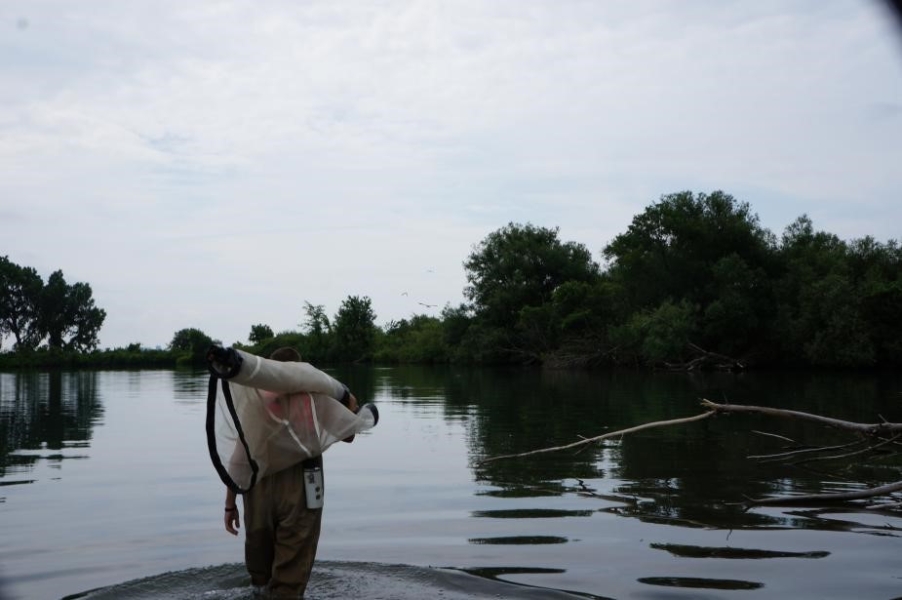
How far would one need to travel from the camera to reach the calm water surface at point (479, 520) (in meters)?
6.67

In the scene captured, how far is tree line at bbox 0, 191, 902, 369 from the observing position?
175ft

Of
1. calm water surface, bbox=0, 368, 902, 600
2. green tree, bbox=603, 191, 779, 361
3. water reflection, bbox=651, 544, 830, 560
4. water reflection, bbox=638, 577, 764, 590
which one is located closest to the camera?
water reflection, bbox=638, 577, 764, 590

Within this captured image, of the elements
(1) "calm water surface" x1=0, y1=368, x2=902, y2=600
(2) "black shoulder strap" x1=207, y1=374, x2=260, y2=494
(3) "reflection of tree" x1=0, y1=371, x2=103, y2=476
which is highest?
(2) "black shoulder strap" x1=207, y1=374, x2=260, y2=494

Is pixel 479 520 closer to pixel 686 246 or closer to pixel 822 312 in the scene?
pixel 822 312

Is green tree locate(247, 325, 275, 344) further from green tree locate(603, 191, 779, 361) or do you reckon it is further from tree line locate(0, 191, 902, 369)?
green tree locate(603, 191, 779, 361)

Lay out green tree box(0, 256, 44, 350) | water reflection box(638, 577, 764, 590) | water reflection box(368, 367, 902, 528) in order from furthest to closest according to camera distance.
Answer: green tree box(0, 256, 44, 350)
water reflection box(368, 367, 902, 528)
water reflection box(638, 577, 764, 590)

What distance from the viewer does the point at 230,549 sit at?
8.02m

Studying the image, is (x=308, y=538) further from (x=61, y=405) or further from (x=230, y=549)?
(x=61, y=405)

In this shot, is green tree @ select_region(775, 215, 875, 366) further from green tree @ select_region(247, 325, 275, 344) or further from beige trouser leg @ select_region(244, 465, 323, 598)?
green tree @ select_region(247, 325, 275, 344)

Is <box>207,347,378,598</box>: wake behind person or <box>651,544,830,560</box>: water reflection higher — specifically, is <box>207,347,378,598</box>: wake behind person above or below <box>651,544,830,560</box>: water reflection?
above

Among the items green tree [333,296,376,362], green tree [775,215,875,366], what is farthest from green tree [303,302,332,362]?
green tree [775,215,875,366]

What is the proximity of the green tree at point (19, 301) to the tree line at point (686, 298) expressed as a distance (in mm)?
52556

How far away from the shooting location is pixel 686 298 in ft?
191

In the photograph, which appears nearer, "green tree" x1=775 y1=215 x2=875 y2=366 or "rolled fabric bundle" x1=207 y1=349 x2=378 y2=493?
"rolled fabric bundle" x1=207 y1=349 x2=378 y2=493
